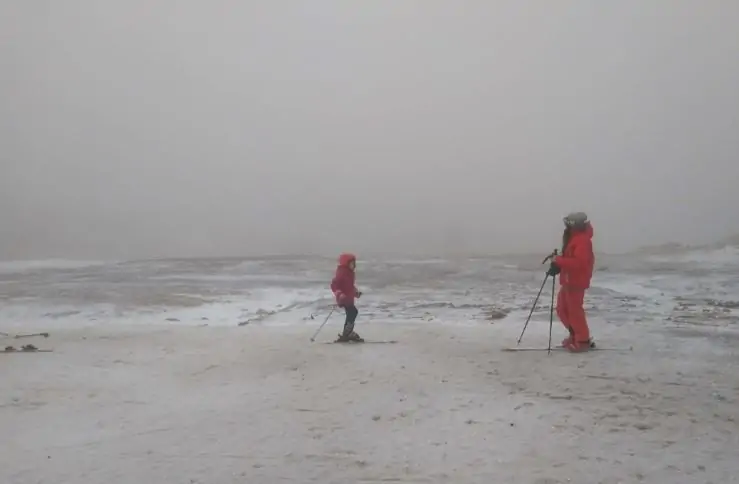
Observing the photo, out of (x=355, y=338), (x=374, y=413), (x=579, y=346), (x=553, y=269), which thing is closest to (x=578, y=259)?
(x=553, y=269)

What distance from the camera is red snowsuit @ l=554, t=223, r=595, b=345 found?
8.77 meters

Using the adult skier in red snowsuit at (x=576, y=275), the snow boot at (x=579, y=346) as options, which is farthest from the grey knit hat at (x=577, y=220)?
the snow boot at (x=579, y=346)

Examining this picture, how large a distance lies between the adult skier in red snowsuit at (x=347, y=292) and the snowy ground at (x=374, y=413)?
49 cm

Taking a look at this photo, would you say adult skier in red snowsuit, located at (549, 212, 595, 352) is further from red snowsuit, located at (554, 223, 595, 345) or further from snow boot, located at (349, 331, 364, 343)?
snow boot, located at (349, 331, 364, 343)

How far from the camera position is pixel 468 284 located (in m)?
22.5

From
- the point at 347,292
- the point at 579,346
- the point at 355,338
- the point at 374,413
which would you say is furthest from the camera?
the point at 347,292

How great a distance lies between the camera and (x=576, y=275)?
8781mm

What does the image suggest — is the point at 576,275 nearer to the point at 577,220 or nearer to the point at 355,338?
the point at 577,220

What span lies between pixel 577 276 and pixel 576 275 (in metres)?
0.02

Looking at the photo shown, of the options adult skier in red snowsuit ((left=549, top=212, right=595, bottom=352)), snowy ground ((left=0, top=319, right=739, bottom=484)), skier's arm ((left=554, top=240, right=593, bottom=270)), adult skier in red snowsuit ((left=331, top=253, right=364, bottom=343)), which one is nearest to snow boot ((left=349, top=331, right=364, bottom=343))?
adult skier in red snowsuit ((left=331, top=253, right=364, bottom=343))

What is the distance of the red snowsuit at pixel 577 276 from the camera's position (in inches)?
345

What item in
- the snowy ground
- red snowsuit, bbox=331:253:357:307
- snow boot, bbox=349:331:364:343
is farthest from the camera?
red snowsuit, bbox=331:253:357:307

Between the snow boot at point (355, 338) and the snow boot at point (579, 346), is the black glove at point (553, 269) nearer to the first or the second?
the snow boot at point (579, 346)

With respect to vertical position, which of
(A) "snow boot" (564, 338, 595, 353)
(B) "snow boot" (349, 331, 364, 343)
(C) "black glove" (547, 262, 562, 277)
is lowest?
(B) "snow boot" (349, 331, 364, 343)
